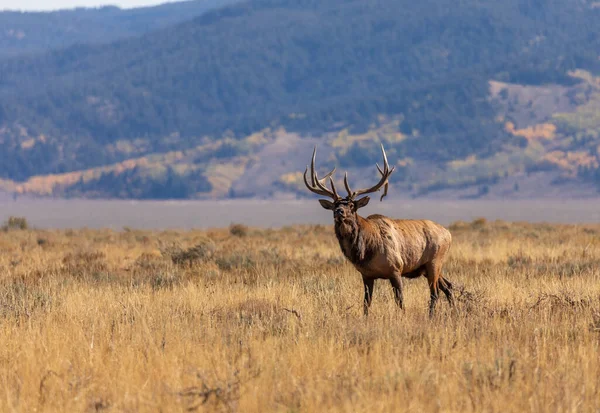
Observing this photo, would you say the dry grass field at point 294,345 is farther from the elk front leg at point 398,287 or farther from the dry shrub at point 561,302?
the elk front leg at point 398,287

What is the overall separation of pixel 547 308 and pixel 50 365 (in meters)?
5.37

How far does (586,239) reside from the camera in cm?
2592

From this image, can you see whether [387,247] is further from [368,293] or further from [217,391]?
[217,391]

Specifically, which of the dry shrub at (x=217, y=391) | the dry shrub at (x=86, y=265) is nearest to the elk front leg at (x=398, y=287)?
the dry shrub at (x=217, y=391)

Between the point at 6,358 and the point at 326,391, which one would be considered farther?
the point at 6,358

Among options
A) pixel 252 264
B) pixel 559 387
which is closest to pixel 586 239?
pixel 252 264

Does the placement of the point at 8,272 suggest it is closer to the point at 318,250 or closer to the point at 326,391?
the point at 318,250

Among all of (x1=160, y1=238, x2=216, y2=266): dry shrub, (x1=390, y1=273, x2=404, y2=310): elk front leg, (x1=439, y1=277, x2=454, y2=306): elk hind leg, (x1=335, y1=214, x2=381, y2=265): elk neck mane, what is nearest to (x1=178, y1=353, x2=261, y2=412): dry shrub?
(x1=335, y1=214, x2=381, y2=265): elk neck mane

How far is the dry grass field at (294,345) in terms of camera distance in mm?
7113

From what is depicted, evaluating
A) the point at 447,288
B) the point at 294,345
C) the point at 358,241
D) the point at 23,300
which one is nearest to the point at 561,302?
the point at 447,288

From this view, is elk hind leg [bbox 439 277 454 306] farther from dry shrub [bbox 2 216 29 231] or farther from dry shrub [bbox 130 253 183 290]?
dry shrub [bbox 2 216 29 231]

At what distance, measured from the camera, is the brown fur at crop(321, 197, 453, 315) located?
10820 millimetres

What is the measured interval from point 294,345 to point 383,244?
2569 mm

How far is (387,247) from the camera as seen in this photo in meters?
11.0
